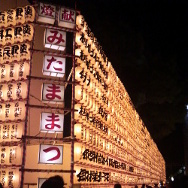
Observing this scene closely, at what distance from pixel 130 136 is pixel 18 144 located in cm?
1099

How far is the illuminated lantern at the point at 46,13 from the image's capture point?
912cm

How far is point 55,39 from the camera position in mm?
9023

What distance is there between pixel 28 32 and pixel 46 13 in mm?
911

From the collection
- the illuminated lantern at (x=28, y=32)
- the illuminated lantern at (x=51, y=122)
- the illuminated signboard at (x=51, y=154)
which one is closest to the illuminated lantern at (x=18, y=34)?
the illuminated lantern at (x=28, y=32)

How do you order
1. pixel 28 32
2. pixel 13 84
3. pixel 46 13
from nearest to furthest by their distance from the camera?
pixel 13 84, pixel 28 32, pixel 46 13

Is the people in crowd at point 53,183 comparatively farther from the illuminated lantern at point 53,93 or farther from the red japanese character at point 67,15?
the red japanese character at point 67,15

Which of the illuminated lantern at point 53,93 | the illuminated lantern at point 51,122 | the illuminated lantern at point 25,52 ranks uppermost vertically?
the illuminated lantern at point 25,52

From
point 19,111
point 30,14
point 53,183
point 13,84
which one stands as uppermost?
point 30,14

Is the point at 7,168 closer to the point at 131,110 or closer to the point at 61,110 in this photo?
the point at 61,110

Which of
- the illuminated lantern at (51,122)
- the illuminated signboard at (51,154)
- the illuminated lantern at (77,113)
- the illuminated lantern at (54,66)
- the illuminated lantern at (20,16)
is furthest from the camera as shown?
the illuminated lantern at (20,16)

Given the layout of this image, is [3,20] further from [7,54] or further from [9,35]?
[7,54]

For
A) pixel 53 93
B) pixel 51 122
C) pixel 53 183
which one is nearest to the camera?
pixel 53 183

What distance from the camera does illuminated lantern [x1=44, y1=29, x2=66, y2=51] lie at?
8.91 metres

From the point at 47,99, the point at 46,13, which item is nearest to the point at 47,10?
the point at 46,13
